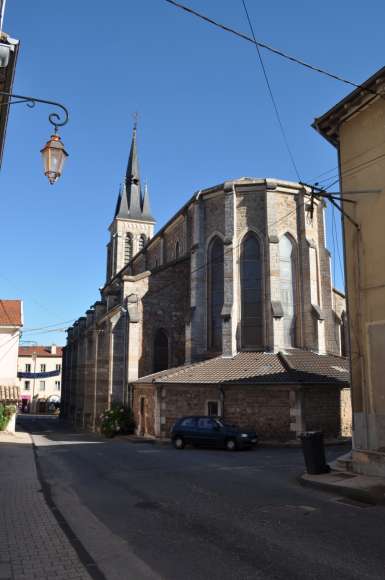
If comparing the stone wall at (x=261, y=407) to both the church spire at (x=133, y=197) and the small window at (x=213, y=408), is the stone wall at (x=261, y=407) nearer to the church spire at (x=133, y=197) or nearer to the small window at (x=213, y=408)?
the small window at (x=213, y=408)

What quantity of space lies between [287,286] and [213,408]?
7904 millimetres

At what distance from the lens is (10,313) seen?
31844 millimetres

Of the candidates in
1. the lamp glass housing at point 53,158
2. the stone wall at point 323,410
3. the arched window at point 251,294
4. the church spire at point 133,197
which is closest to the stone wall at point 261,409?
the stone wall at point 323,410

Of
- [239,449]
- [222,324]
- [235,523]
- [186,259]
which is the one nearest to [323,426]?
[239,449]

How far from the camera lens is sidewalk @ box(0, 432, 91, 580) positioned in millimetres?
5398

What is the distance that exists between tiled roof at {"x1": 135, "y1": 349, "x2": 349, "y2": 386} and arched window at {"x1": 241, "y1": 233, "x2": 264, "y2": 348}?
1.06 metres

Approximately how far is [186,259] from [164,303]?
2877mm

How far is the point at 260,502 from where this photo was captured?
9102 mm

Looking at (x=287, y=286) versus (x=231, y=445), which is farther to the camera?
(x=287, y=286)

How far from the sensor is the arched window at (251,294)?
2552 cm

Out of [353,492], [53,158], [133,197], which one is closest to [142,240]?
[133,197]

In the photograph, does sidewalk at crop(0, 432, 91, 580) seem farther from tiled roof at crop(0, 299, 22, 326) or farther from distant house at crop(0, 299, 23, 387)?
tiled roof at crop(0, 299, 22, 326)

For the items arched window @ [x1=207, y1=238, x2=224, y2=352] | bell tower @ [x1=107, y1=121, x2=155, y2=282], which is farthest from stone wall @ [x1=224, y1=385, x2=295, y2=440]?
bell tower @ [x1=107, y1=121, x2=155, y2=282]

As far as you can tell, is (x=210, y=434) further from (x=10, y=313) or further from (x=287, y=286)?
(x=10, y=313)
